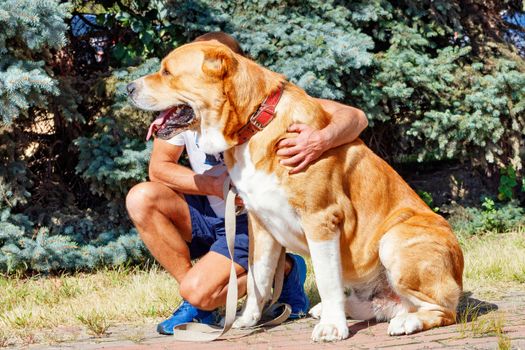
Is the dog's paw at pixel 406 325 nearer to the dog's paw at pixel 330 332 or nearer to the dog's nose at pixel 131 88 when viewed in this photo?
the dog's paw at pixel 330 332

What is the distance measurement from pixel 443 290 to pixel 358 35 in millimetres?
3343

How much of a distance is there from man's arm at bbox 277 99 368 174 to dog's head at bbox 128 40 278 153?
26 cm

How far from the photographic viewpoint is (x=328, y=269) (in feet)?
12.4

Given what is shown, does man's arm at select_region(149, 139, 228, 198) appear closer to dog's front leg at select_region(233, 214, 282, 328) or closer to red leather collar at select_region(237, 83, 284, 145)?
dog's front leg at select_region(233, 214, 282, 328)

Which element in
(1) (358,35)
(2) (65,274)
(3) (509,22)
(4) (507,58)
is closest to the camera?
(2) (65,274)

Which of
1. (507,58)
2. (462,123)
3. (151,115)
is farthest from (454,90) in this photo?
(151,115)

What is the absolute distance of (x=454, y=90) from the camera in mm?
6965

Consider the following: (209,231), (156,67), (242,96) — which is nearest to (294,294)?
(209,231)

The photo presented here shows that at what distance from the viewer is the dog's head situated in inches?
147

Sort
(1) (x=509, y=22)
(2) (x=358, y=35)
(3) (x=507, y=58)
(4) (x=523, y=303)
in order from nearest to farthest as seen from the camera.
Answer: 1. (4) (x=523, y=303)
2. (2) (x=358, y=35)
3. (3) (x=507, y=58)
4. (1) (x=509, y=22)

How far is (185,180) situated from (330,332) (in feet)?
4.21

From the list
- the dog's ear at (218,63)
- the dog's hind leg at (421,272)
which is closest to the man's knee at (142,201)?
the dog's ear at (218,63)

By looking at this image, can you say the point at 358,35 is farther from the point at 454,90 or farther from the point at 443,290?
the point at 443,290

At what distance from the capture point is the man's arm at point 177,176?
4.31m
